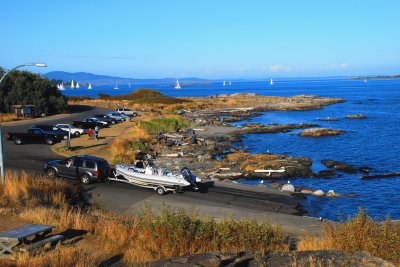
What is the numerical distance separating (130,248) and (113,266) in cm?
121

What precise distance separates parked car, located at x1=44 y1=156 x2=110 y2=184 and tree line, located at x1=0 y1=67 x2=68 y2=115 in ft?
145

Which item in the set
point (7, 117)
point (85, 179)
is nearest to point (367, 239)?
point (85, 179)

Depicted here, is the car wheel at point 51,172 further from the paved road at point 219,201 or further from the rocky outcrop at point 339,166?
the rocky outcrop at point 339,166

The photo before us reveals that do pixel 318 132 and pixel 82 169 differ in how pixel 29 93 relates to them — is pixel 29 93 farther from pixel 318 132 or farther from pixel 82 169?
pixel 82 169

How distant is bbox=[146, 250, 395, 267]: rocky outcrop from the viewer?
9.82 m

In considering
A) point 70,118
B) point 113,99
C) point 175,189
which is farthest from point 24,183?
point 113,99

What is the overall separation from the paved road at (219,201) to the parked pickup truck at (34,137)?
972 centimetres

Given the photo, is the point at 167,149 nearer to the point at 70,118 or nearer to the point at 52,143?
the point at 52,143

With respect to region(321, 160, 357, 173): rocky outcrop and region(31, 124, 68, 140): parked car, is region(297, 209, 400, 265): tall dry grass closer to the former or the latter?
region(321, 160, 357, 173): rocky outcrop

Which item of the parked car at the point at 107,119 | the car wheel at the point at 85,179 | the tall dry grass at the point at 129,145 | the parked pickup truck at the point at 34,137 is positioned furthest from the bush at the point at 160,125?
the car wheel at the point at 85,179

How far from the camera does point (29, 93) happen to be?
6838 centimetres

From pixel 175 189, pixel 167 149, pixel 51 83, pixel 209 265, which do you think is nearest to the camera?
pixel 209 265

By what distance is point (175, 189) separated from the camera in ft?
83.5

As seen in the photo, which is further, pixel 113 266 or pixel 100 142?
pixel 100 142
